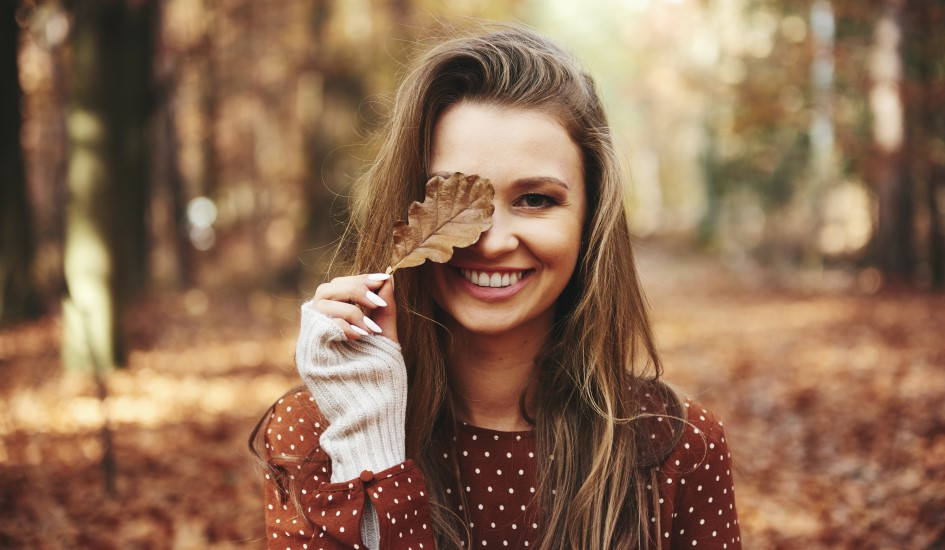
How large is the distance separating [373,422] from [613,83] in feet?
160

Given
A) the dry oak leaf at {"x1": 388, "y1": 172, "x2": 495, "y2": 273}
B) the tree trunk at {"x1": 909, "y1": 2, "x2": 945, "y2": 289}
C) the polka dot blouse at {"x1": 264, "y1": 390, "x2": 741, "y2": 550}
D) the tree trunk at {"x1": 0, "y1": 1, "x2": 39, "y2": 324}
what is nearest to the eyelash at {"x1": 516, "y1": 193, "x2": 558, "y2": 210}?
the dry oak leaf at {"x1": 388, "y1": 172, "x2": 495, "y2": 273}

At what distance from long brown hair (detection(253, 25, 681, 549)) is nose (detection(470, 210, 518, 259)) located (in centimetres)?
26

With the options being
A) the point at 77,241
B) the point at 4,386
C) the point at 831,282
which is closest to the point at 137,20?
the point at 77,241

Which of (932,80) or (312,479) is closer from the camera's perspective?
(312,479)

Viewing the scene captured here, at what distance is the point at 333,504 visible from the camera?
71.5 inches

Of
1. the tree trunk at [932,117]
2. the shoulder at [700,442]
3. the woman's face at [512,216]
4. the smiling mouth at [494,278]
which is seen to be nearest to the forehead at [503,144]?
the woman's face at [512,216]

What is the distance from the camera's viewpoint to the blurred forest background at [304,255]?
5.23 meters

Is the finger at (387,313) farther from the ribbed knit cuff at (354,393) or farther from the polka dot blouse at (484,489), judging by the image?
the polka dot blouse at (484,489)

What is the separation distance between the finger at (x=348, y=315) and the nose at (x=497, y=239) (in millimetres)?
314

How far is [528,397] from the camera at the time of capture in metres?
2.16

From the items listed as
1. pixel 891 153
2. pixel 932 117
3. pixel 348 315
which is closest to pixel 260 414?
pixel 348 315

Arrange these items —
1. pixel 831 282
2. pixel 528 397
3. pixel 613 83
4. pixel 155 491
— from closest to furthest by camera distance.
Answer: pixel 528 397 < pixel 155 491 < pixel 831 282 < pixel 613 83

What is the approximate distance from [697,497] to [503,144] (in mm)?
1020

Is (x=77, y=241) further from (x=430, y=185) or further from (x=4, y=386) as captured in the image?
(x=430, y=185)
